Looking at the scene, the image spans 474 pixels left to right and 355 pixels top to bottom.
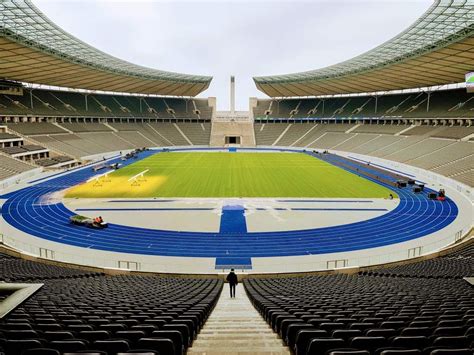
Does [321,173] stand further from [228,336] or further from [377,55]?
[228,336]

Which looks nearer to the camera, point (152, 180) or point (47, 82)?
point (152, 180)

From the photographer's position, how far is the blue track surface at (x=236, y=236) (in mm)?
21547

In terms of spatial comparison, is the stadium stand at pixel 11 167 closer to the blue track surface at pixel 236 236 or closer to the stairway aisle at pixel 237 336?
the blue track surface at pixel 236 236

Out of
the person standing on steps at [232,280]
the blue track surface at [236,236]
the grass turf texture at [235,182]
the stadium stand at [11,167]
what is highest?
the stadium stand at [11,167]

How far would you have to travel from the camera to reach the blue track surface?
848 inches

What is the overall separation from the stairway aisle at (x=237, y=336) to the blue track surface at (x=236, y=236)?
411 inches

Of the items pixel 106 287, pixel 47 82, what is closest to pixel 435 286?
pixel 106 287

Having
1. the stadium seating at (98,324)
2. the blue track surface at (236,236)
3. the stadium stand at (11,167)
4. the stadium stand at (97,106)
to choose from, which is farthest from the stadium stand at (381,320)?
the stadium stand at (97,106)

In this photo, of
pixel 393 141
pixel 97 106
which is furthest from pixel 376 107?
pixel 97 106

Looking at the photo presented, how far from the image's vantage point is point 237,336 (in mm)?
6855

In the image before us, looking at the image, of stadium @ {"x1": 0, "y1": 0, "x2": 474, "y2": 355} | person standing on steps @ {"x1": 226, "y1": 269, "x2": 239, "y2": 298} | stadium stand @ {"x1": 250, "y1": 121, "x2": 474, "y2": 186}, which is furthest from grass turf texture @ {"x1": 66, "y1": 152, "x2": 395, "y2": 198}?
person standing on steps @ {"x1": 226, "y1": 269, "x2": 239, "y2": 298}

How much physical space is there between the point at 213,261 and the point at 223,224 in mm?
6660

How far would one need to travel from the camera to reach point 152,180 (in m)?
44.4

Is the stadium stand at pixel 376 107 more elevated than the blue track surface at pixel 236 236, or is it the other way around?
the stadium stand at pixel 376 107
